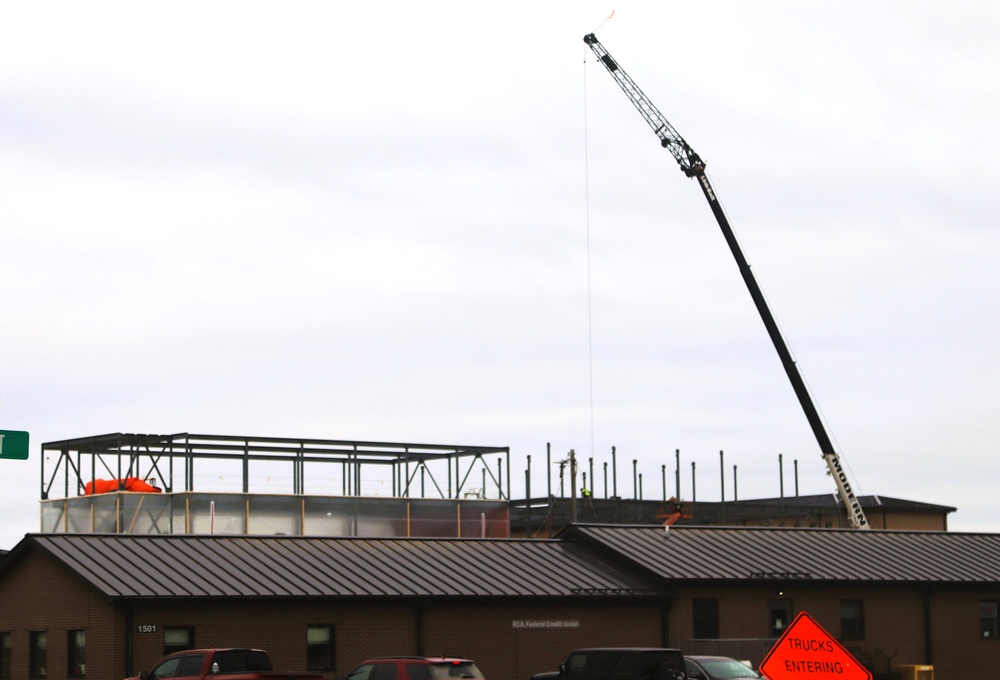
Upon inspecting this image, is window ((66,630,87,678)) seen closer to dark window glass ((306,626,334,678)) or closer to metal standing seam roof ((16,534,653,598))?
metal standing seam roof ((16,534,653,598))

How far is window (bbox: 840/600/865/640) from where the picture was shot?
43625 mm

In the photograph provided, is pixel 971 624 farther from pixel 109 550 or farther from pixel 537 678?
pixel 109 550

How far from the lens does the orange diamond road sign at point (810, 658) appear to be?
16266mm

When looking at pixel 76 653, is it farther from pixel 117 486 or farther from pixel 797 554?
pixel 797 554

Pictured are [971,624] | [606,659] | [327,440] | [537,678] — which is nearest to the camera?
[606,659]

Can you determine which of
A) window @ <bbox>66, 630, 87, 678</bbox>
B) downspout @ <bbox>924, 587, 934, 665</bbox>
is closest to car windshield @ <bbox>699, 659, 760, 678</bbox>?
window @ <bbox>66, 630, 87, 678</bbox>

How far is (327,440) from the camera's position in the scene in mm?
49406

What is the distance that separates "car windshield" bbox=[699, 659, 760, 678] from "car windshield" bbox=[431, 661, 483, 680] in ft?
18.5

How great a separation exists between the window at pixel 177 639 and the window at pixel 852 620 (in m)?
20.2

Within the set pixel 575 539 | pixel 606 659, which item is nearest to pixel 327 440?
pixel 575 539

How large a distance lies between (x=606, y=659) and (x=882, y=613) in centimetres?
1713

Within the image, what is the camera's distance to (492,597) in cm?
3750

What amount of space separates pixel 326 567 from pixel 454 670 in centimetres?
1031

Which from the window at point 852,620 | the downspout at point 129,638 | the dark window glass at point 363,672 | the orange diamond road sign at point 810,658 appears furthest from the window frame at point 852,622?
the orange diamond road sign at point 810,658
